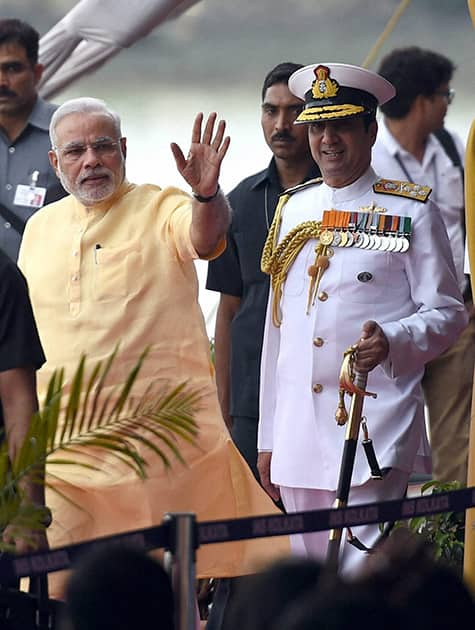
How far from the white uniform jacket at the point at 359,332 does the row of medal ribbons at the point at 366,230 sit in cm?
2

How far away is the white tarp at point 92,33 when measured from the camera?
9.07 m

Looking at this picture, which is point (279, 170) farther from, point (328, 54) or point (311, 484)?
point (328, 54)

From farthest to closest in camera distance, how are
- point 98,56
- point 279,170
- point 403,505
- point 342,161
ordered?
point 98,56 < point 279,170 < point 342,161 < point 403,505

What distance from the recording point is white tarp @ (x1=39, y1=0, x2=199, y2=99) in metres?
9.07

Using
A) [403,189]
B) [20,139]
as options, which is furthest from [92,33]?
[403,189]

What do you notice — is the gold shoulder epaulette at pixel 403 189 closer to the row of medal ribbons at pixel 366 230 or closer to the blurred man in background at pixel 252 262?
the row of medal ribbons at pixel 366 230

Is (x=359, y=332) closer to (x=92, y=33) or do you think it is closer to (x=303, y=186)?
(x=303, y=186)

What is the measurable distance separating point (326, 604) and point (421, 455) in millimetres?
3348

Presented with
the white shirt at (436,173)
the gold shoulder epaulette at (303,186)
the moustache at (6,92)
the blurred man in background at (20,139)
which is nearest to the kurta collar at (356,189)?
the gold shoulder epaulette at (303,186)

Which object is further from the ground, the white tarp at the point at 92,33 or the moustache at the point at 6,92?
the white tarp at the point at 92,33

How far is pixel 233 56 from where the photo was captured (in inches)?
396

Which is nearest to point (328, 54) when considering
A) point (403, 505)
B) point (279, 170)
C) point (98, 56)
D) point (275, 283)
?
point (98, 56)

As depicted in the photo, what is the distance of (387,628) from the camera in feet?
8.18

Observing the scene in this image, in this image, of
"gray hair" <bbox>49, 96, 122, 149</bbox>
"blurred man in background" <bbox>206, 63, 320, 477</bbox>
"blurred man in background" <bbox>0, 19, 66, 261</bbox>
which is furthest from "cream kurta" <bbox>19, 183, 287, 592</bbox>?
"blurred man in background" <bbox>0, 19, 66, 261</bbox>
